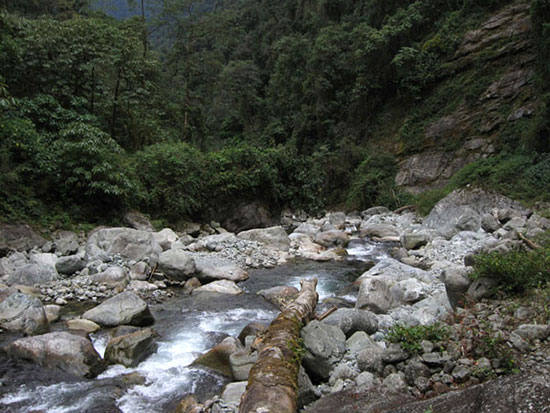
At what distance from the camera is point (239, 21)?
47.0 metres

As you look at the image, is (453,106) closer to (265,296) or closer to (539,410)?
(265,296)

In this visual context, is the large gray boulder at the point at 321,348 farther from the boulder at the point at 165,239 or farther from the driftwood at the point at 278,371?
the boulder at the point at 165,239

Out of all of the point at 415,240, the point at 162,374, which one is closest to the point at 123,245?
the point at 162,374

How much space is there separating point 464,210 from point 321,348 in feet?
37.1

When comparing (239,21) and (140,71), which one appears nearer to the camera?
(140,71)

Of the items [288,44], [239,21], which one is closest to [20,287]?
[288,44]

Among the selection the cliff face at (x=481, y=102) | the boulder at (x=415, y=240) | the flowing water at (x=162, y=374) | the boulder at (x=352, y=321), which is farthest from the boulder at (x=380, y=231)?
the boulder at (x=352, y=321)

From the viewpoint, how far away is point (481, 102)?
2133 centimetres

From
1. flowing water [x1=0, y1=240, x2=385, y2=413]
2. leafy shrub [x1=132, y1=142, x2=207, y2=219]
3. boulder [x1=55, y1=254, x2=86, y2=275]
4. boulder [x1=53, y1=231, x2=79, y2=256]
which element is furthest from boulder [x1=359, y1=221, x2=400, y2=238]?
boulder [x1=55, y1=254, x2=86, y2=275]

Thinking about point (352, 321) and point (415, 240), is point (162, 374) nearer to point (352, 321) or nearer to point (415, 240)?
point (352, 321)

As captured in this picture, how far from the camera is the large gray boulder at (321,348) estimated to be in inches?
166

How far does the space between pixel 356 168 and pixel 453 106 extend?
22.3 feet

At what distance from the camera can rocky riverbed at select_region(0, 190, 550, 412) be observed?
366cm

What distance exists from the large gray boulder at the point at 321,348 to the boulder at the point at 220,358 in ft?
3.62
